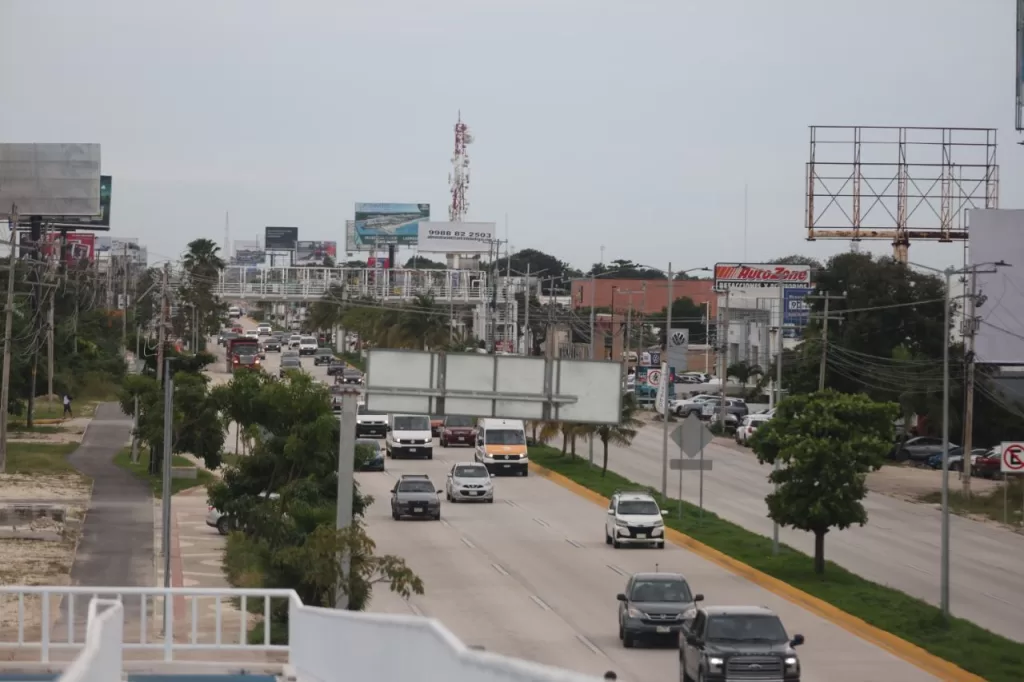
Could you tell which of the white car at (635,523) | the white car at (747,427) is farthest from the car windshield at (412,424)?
the white car at (635,523)

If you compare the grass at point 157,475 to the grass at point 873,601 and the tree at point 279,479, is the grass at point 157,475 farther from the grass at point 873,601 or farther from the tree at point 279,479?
the grass at point 873,601

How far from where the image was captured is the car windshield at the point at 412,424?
64375 millimetres

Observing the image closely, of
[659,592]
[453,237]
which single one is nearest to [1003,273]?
[659,592]

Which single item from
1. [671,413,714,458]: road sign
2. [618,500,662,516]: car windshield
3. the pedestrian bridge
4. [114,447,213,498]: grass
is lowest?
[114,447,213,498]: grass

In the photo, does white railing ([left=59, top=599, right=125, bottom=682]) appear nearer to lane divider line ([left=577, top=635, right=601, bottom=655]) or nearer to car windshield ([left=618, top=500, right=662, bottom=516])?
lane divider line ([left=577, top=635, right=601, bottom=655])

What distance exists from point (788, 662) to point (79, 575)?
19324 mm

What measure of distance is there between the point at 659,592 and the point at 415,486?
2029cm

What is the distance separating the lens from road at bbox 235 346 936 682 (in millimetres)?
24828

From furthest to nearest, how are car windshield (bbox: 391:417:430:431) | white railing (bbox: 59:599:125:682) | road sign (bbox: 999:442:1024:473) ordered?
car windshield (bbox: 391:417:430:431) → road sign (bbox: 999:442:1024:473) → white railing (bbox: 59:599:125:682)

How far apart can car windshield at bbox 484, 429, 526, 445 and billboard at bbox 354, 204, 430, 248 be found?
11108 cm

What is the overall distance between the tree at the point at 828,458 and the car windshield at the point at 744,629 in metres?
11.9

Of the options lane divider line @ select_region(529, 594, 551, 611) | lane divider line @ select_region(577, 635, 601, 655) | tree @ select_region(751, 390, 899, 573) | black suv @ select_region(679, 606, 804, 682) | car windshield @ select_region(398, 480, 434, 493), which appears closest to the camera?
black suv @ select_region(679, 606, 804, 682)

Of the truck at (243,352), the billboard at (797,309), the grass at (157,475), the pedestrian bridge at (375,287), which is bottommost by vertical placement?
the grass at (157,475)

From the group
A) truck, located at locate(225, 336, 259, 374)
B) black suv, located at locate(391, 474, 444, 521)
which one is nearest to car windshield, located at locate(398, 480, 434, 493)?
black suv, located at locate(391, 474, 444, 521)
